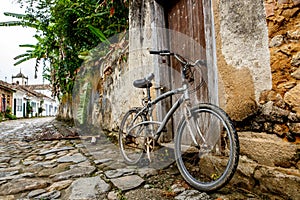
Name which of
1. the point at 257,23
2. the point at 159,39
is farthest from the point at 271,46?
the point at 159,39

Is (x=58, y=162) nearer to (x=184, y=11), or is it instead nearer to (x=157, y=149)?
(x=157, y=149)

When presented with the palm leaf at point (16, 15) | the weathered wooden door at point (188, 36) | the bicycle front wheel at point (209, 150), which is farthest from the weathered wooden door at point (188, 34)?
the palm leaf at point (16, 15)

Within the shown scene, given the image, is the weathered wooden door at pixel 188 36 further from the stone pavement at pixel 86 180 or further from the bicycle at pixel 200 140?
the stone pavement at pixel 86 180

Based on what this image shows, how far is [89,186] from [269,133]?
4.97ft

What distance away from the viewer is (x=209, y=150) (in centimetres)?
189

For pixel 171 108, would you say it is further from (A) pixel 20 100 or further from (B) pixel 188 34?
(A) pixel 20 100

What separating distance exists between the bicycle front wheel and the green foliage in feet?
10.6

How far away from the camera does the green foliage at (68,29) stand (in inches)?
193

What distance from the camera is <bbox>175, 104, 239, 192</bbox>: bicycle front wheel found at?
1423mm

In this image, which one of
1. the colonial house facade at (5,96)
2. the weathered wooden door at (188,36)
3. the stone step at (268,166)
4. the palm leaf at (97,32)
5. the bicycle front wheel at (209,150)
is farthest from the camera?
the colonial house facade at (5,96)

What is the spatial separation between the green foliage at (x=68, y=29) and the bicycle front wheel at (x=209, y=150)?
324 cm

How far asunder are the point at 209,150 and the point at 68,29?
566cm

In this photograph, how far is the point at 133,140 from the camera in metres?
3.10

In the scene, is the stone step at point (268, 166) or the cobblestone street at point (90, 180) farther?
the cobblestone street at point (90, 180)
